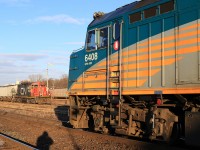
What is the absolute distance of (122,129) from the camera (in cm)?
1015

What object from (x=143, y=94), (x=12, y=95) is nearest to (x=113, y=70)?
(x=143, y=94)

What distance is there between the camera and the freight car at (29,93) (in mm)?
49250

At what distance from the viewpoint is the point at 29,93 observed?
5031 centimetres

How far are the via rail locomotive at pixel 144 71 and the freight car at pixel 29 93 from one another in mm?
36926

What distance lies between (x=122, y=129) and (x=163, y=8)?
4.02m

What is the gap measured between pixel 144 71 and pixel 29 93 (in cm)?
4288

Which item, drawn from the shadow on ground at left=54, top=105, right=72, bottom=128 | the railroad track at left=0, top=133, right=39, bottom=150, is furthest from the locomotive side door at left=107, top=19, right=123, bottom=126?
the shadow on ground at left=54, top=105, right=72, bottom=128

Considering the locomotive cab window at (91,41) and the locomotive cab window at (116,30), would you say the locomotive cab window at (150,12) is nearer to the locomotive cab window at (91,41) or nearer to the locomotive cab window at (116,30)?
the locomotive cab window at (116,30)

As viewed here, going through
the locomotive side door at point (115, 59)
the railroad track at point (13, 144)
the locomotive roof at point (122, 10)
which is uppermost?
the locomotive roof at point (122, 10)

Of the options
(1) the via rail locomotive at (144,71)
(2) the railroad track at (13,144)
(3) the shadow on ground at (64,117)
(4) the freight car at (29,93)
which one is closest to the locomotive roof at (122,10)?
(1) the via rail locomotive at (144,71)

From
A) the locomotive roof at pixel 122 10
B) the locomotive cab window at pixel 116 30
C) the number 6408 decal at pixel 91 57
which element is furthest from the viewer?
the number 6408 decal at pixel 91 57

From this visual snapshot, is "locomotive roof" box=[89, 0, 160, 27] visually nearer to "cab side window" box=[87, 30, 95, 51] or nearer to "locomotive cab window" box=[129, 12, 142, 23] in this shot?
"locomotive cab window" box=[129, 12, 142, 23]

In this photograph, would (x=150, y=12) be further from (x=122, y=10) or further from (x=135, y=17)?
(x=122, y=10)

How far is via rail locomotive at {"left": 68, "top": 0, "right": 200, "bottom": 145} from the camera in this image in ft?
26.6
